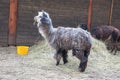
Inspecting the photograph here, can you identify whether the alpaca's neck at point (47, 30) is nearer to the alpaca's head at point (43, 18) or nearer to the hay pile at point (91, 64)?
the alpaca's head at point (43, 18)

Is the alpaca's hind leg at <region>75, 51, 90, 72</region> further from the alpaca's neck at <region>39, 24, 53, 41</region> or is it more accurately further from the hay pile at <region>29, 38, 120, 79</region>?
the alpaca's neck at <region>39, 24, 53, 41</region>

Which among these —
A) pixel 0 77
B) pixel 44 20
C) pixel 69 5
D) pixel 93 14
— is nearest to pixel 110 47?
pixel 93 14

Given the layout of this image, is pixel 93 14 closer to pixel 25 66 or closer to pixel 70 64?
pixel 70 64

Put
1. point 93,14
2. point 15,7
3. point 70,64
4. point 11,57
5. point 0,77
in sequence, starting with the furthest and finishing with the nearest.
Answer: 1. point 93,14
2. point 15,7
3. point 11,57
4. point 70,64
5. point 0,77

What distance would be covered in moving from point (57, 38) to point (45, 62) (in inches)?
37.9

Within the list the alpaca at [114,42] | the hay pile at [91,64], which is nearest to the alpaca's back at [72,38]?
the hay pile at [91,64]

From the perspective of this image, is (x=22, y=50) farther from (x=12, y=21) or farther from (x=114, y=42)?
(x=114, y=42)

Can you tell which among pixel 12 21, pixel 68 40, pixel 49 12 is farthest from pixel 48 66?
pixel 49 12

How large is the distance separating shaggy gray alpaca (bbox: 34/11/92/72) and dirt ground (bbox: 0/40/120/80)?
39cm

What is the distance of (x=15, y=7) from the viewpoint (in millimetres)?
11820

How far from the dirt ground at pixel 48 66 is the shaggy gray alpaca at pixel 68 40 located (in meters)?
0.39

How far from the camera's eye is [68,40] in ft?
28.9

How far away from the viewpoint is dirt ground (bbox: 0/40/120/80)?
8.12 meters

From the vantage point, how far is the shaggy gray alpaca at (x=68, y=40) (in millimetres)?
8723
